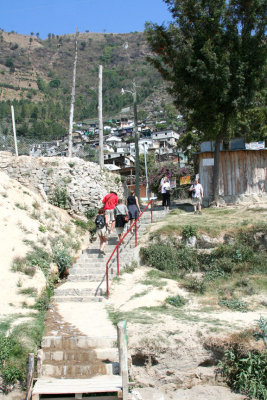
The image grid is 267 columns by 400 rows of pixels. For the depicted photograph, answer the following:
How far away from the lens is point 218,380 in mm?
9836

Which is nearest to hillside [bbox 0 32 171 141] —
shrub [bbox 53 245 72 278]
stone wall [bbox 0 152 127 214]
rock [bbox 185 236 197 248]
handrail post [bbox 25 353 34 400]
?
stone wall [bbox 0 152 127 214]

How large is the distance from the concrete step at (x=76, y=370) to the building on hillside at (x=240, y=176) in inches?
520

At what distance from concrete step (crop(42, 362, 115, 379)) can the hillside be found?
82.7m

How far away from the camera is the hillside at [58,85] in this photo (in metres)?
110

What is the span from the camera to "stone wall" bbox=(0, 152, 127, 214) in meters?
19.3

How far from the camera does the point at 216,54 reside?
751 inches

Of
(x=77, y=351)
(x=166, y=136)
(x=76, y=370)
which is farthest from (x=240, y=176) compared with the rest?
(x=166, y=136)

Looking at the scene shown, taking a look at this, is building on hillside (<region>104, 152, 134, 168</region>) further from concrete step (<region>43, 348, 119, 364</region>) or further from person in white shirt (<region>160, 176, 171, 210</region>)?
concrete step (<region>43, 348, 119, 364</region>)

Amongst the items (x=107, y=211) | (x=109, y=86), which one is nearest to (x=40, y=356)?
(x=107, y=211)

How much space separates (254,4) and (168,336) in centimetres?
1528

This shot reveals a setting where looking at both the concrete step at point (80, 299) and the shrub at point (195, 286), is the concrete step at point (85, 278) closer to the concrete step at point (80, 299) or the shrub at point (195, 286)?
the concrete step at point (80, 299)

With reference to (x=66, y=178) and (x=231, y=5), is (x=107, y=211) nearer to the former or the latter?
(x=66, y=178)

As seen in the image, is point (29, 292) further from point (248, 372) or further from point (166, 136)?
point (166, 136)

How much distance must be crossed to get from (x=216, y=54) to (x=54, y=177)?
9215 mm
